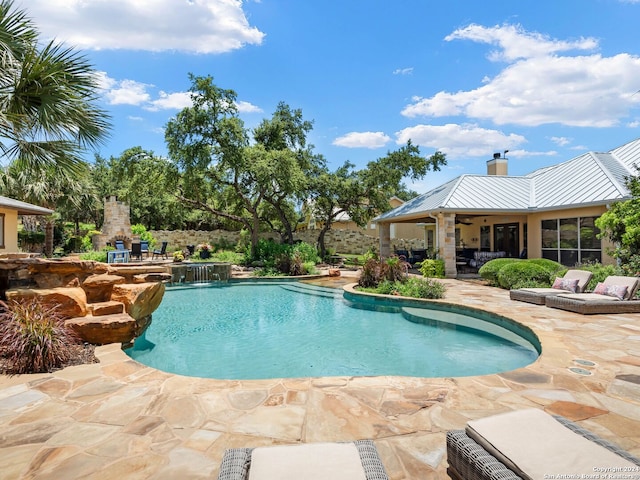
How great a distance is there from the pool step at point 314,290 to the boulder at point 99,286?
6959 mm

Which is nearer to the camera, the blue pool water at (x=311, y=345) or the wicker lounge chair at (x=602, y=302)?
the blue pool water at (x=311, y=345)

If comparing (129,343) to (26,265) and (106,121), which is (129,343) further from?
(106,121)

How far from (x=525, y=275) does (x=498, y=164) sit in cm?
1093

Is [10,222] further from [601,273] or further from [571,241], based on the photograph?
Result: [571,241]

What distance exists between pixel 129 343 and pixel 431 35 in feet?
43.4

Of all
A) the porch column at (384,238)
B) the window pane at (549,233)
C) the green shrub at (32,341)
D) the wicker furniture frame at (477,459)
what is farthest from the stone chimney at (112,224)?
the wicker furniture frame at (477,459)

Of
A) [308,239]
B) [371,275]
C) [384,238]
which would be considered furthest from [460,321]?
[308,239]

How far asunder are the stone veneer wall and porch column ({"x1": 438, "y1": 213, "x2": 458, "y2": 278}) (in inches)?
501

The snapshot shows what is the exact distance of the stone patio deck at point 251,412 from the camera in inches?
101

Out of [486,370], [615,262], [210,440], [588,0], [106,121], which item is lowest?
[486,370]

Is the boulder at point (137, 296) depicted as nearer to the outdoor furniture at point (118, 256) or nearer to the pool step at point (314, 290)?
the pool step at point (314, 290)

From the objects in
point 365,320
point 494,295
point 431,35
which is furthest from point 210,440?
point 431,35

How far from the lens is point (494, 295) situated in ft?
33.2

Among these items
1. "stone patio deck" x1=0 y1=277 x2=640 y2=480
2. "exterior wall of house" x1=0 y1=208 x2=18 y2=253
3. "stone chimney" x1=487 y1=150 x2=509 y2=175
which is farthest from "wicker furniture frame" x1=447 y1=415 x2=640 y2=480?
"stone chimney" x1=487 y1=150 x2=509 y2=175
